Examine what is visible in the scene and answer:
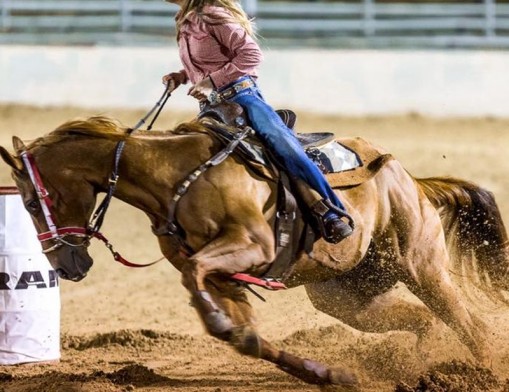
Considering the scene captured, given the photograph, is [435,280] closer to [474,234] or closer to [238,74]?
[474,234]

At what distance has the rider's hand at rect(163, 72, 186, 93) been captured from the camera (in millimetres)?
Result: 5793

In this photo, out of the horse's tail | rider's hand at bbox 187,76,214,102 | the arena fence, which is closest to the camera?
rider's hand at bbox 187,76,214,102

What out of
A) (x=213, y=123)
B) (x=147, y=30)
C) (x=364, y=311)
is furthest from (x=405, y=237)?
(x=147, y=30)

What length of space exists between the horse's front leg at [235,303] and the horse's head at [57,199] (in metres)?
0.59

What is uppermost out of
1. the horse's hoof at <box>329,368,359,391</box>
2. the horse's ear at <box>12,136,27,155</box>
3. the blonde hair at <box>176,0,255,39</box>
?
the blonde hair at <box>176,0,255,39</box>

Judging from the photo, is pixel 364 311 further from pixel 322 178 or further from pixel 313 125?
pixel 313 125

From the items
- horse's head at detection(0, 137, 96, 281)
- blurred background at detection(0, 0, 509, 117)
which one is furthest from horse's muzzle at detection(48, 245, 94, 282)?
blurred background at detection(0, 0, 509, 117)

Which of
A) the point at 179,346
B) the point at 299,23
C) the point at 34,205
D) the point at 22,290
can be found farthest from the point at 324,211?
the point at 299,23

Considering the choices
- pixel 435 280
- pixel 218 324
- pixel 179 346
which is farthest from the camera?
pixel 179 346

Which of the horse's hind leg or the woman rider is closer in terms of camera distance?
the woman rider

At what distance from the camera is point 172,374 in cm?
656

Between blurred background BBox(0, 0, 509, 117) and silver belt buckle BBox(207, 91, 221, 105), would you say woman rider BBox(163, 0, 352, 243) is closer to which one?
silver belt buckle BBox(207, 91, 221, 105)

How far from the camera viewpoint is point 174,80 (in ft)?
19.1

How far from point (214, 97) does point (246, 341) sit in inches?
49.9
